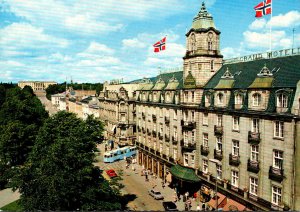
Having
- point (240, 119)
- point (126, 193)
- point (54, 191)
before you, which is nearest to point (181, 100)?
point (240, 119)

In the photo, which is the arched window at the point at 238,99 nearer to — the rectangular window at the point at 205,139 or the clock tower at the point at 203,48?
the rectangular window at the point at 205,139

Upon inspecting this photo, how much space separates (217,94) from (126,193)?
2669 cm

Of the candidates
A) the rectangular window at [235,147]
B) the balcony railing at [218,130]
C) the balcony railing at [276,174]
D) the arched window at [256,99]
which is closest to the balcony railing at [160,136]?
the balcony railing at [218,130]

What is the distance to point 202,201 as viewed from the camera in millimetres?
52719

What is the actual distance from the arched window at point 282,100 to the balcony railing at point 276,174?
26.0 feet

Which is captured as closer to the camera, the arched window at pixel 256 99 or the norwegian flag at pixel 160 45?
the arched window at pixel 256 99

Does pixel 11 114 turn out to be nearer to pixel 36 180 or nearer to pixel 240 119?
pixel 36 180

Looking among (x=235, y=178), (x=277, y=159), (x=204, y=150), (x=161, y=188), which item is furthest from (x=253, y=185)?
(x=161, y=188)

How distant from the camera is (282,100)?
37031mm

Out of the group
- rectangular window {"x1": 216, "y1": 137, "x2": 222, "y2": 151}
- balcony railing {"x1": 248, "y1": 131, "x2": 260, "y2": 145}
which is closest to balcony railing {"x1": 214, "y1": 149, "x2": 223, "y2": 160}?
rectangular window {"x1": 216, "y1": 137, "x2": 222, "y2": 151}

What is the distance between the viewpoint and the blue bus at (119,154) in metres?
85.2

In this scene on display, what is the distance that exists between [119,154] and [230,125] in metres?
47.2

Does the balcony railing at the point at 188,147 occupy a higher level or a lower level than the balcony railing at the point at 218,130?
lower

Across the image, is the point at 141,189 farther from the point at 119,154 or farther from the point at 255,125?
the point at 255,125
